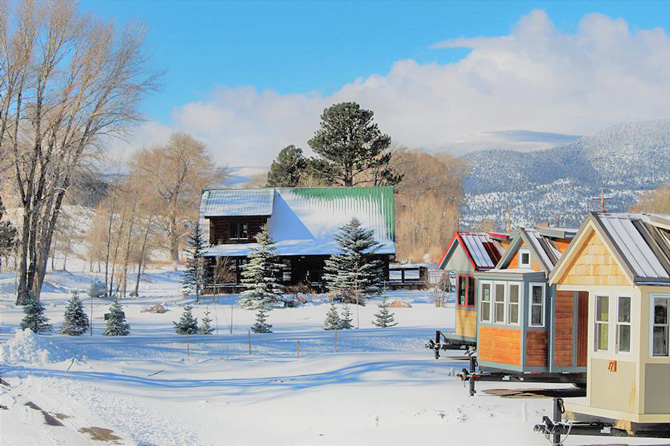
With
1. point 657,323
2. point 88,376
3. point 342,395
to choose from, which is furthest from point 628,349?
point 88,376

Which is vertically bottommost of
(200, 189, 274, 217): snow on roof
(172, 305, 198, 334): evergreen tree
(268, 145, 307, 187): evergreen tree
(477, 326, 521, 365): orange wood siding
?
(172, 305, 198, 334): evergreen tree

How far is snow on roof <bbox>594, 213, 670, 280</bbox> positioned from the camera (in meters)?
12.6

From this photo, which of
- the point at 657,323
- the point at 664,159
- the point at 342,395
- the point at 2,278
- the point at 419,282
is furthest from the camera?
the point at 664,159

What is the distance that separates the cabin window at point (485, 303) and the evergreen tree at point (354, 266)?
22088 millimetres

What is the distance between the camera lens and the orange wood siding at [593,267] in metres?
13.0

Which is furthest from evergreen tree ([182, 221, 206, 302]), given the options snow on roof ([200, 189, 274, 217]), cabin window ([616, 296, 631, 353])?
cabin window ([616, 296, 631, 353])

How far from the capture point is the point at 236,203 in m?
51.4

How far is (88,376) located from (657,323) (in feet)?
48.0

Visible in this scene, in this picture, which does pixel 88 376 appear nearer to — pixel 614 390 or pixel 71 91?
pixel 614 390

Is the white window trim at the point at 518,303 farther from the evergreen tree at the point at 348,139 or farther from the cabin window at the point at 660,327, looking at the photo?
the evergreen tree at the point at 348,139

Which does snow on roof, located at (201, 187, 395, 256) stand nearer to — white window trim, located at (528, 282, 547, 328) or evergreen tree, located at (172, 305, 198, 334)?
evergreen tree, located at (172, 305, 198, 334)

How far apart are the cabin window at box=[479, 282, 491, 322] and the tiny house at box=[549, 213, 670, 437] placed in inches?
218

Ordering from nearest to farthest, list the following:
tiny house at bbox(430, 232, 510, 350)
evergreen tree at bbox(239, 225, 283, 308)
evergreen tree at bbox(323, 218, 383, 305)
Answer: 1. tiny house at bbox(430, 232, 510, 350)
2. evergreen tree at bbox(239, 225, 283, 308)
3. evergreen tree at bbox(323, 218, 383, 305)

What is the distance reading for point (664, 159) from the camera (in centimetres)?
19188
